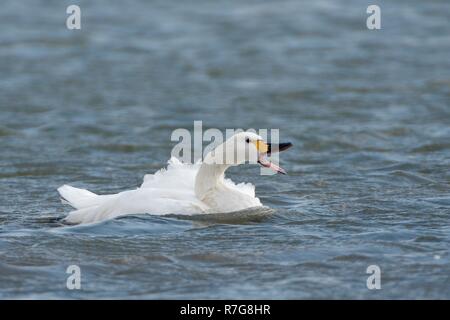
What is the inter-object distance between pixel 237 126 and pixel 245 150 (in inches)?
232

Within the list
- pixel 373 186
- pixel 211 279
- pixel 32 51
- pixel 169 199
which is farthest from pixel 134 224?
pixel 32 51

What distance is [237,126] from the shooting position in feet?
52.4

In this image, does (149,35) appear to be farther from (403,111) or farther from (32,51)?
(403,111)

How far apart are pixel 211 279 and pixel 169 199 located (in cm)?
178

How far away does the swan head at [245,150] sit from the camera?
10094 mm

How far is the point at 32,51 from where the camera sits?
70.3 ft
